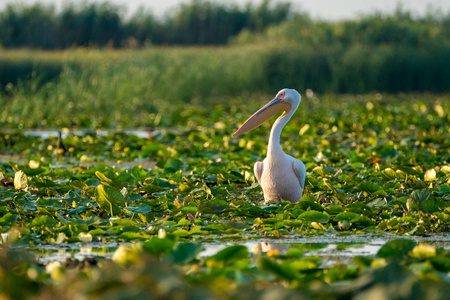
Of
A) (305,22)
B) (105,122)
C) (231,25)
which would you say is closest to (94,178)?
(105,122)

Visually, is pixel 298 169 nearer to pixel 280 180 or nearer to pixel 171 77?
pixel 280 180

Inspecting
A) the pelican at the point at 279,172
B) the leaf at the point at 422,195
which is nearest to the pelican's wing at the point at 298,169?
the pelican at the point at 279,172

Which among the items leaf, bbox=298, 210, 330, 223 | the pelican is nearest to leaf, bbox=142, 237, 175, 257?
leaf, bbox=298, 210, 330, 223

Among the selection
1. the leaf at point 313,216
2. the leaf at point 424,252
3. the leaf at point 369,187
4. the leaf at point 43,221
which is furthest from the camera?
the leaf at point 369,187

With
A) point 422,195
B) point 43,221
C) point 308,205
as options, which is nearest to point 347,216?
point 308,205

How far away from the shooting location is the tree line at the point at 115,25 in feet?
88.2

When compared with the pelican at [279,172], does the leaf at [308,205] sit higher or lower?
lower

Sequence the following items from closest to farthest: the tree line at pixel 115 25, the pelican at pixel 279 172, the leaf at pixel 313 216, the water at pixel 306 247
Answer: the water at pixel 306 247
the leaf at pixel 313 216
the pelican at pixel 279 172
the tree line at pixel 115 25

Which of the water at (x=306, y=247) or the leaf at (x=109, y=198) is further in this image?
the leaf at (x=109, y=198)

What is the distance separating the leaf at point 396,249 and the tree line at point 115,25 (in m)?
23.6

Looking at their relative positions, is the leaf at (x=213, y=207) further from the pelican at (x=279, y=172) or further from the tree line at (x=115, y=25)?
the tree line at (x=115, y=25)

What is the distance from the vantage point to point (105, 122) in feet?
34.5

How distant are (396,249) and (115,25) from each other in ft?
94.3

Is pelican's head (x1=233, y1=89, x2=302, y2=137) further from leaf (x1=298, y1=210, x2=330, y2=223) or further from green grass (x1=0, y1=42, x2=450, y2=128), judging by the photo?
green grass (x1=0, y1=42, x2=450, y2=128)
